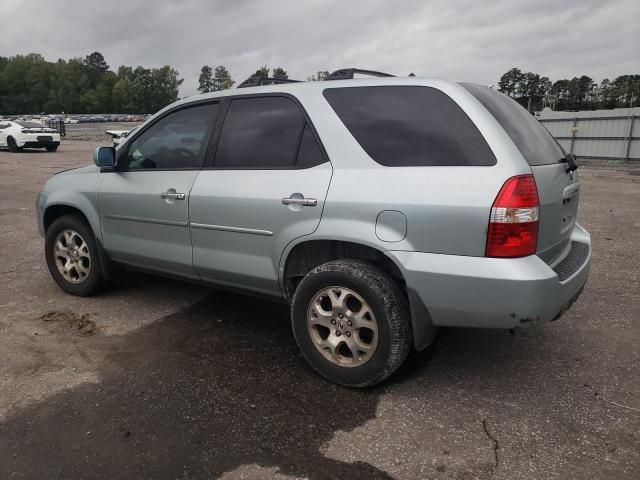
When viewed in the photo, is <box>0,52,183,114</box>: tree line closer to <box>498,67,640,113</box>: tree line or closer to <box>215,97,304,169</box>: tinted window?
<box>498,67,640,113</box>: tree line

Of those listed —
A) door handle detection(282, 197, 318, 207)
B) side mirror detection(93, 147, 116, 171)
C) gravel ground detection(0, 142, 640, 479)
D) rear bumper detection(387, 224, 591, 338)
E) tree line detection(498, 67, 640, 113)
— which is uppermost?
tree line detection(498, 67, 640, 113)

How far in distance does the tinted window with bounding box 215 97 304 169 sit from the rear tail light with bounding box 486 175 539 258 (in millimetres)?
1266

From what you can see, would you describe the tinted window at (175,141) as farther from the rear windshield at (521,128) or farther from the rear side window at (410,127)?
the rear windshield at (521,128)

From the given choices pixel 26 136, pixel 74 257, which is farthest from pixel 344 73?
pixel 26 136

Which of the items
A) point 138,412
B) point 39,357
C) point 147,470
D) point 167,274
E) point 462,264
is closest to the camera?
point 147,470

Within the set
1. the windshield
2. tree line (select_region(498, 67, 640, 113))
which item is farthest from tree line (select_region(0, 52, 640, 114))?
the windshield

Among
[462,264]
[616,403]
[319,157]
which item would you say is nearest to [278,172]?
[319,157]

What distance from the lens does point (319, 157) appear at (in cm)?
306

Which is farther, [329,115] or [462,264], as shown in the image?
[329,115]

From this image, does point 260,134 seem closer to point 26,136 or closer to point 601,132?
point 601,132

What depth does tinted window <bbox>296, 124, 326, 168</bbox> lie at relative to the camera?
307 centimetres

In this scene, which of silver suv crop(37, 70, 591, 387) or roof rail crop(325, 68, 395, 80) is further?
roof rail crop(325, 68, 395, 80)

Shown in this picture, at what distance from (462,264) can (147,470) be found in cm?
174

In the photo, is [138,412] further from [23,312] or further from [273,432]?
[23,312]
